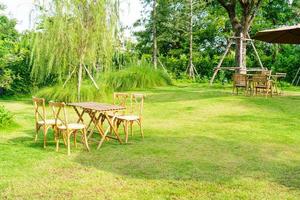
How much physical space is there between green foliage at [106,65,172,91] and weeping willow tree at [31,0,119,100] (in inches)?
142

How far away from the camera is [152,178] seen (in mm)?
4676

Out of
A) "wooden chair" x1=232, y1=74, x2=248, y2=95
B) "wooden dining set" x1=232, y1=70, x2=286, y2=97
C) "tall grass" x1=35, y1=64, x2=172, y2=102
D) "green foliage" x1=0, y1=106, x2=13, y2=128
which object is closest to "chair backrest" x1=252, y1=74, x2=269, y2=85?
"wooden dining set" x1=232, y1=70, x2=286, y2=97

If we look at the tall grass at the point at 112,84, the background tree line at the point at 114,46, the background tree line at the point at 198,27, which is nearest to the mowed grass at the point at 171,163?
the tall grass at the point at 112,84

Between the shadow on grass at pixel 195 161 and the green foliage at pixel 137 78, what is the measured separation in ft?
28.6

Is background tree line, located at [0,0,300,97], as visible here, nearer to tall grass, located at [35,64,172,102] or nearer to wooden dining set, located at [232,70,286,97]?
tall grass, located at [35,64,172,102]

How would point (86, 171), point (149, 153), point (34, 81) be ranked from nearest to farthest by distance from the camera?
1. point (86, 171)
2. point (149, 153)
3. point (34, 81)

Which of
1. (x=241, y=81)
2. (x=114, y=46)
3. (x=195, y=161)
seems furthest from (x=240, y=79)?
(x=195, y=161)

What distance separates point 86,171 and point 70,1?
22.6 ft

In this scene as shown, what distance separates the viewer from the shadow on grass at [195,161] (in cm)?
480

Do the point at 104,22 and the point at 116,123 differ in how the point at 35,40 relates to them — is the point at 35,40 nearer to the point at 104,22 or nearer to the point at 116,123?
the point at 104,22

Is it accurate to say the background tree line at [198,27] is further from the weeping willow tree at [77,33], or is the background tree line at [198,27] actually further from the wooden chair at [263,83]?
the weeping willow tree at [77,33]

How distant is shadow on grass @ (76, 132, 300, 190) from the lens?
15.7ft

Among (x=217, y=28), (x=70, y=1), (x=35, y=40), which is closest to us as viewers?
(x=70, y=1)

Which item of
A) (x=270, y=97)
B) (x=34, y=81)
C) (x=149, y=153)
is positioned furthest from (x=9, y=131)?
(x=270, y=97)
